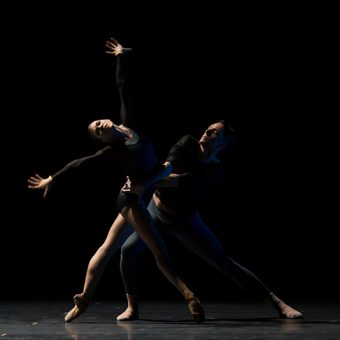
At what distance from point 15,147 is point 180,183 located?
2740mm

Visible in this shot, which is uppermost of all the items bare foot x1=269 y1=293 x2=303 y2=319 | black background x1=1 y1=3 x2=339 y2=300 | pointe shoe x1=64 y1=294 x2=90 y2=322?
black background x1=1 y1=3 x2=339 y2=300

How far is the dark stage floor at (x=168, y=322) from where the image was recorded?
13.9 feet

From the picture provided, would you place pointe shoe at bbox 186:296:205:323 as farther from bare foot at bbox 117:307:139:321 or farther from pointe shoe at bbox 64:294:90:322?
pointe shoe at bbox 64:294:90:322

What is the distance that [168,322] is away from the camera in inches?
191

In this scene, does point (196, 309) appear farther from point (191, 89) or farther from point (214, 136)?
point (191, 89)

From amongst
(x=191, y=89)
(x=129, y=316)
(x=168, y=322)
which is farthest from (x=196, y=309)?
(x=191, y=89)

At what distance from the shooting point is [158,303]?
6.03 m

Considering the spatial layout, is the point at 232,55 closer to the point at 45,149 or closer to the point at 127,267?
the point at 45,149

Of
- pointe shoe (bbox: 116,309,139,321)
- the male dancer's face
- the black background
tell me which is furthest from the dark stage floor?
the black background

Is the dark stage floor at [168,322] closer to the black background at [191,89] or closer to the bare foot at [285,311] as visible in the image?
the bare foot at [285,311]

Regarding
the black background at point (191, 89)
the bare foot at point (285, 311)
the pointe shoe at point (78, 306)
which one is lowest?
the bare foot at point (285, 311)

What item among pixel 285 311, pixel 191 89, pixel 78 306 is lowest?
pixel 285 311

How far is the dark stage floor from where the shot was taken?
4.23m

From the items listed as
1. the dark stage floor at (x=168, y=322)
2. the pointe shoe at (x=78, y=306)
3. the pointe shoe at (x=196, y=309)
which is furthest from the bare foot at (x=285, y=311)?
the pointe shoe at (x=78, y=306)
